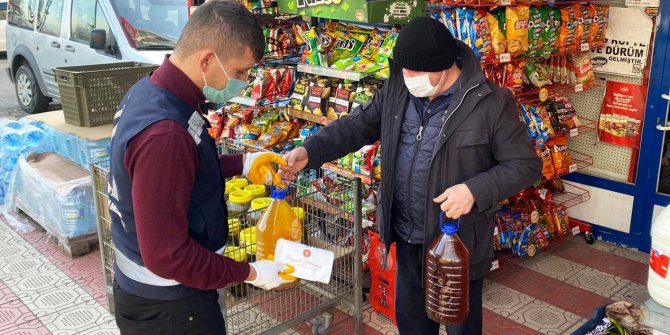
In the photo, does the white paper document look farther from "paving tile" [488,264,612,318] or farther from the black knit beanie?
"paving tile" [488,264,612,318]

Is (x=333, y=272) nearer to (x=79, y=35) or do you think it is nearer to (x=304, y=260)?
(x=304, y=260)

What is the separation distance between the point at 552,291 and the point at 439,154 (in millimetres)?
2248

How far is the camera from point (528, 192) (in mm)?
4750

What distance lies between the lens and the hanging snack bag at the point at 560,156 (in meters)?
4.45

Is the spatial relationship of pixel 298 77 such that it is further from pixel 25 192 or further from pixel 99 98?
pixel 25 192

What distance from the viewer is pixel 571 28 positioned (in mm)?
4168

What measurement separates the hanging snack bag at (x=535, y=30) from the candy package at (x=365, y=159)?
1179 millimetres

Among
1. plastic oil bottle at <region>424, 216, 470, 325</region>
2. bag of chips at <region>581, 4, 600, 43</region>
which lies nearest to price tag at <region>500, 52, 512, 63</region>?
bag of chips at <region>581, 4, 600, 43</region>

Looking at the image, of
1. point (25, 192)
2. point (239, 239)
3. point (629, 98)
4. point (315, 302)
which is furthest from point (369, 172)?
point (25, 192)

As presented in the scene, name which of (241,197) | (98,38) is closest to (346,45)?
(241,197)

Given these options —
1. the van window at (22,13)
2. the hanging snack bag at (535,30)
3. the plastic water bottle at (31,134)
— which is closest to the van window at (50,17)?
the van window at (22,13)

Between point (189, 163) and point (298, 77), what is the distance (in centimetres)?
295

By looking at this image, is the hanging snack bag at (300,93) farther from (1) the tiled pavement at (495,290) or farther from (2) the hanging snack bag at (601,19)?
(2) the hanging snack bag at (601,19)

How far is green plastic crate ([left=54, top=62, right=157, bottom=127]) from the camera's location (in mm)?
4719
